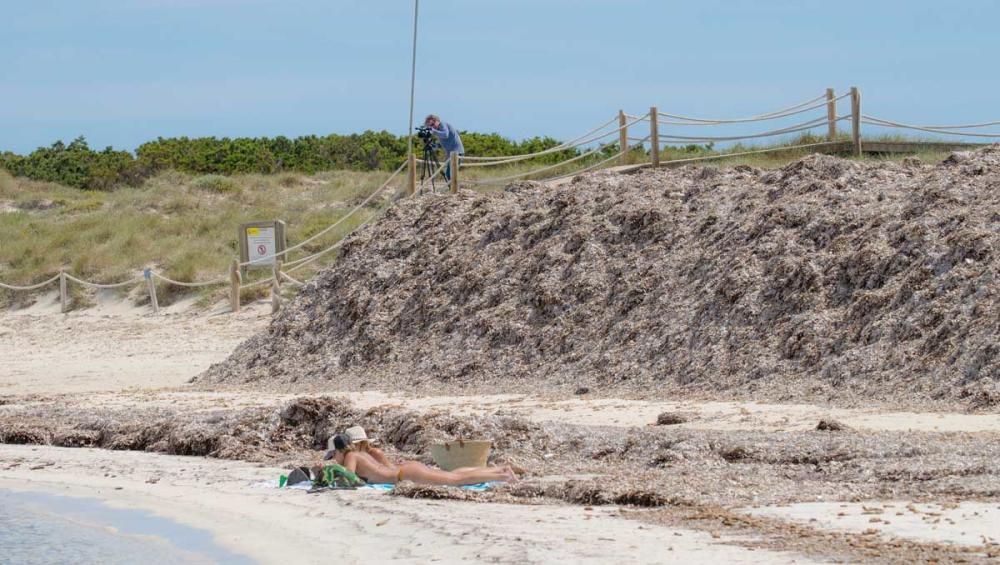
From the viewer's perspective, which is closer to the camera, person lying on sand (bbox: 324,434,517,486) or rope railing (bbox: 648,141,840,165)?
person lying on sand (bbox: 324,434,517,486)

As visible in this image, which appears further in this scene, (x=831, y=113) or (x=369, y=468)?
(x=831, y=113)

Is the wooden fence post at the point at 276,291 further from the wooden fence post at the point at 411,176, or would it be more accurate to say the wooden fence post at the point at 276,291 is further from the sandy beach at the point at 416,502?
the sandy beach at the point at 416,502

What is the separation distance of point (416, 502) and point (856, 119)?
14.8m

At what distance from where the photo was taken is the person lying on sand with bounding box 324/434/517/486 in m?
9.32

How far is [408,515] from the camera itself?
8.58 m

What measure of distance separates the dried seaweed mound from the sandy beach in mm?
817

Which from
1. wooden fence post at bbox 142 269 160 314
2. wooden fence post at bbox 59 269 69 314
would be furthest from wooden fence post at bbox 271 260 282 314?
wooden fence post at bbox 59 269 69 314

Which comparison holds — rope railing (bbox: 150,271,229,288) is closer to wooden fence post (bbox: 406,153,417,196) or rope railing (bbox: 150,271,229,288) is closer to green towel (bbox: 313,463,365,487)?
wooden fence post (bbox: 406,153,417,196)

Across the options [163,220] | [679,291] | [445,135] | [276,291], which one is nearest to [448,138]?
[445,135]

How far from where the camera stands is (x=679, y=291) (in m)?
15.2

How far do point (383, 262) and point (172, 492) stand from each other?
27.1ft

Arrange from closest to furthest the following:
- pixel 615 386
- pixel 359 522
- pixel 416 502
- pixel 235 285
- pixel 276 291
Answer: pixel 359 522 → pixel 416 502 → pixel 615 386 → pixel 276 291 → pixel 235 285

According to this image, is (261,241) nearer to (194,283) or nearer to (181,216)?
(194,283)

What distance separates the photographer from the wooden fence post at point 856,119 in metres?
22.0
